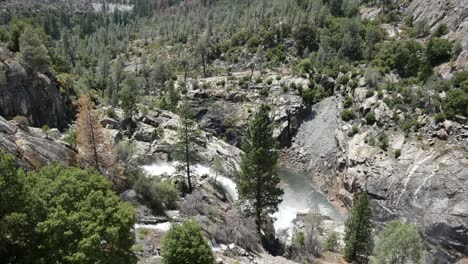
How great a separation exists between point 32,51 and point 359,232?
2062 inches

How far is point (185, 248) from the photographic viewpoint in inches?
1015

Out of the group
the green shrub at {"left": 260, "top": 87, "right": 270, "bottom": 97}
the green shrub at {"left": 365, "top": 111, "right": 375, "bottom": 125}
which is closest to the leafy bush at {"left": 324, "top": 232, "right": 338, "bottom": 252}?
the green shrub at {"left": 365, "top": 111, "right": 375, "bottom": 125}

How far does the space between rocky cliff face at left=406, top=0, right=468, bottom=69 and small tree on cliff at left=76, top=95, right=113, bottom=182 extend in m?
72.7

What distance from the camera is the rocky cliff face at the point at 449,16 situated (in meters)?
83.4

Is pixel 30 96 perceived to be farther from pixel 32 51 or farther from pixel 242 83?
pixel 242 83

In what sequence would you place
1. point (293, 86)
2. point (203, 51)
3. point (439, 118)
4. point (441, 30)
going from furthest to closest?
point (203, 51), point (293, 86), point (441, 30), point (439, 118)

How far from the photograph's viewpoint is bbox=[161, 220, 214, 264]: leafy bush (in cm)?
2583

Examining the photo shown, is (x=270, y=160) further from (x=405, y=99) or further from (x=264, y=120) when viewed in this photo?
(x=405, y=99)

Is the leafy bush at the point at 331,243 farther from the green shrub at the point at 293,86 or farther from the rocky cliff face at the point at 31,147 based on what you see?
the green shrub at the point at 293,86

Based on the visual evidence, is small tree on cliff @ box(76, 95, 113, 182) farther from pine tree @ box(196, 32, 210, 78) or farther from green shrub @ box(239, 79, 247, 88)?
pine tree @ box(196, 32, 210, 78)

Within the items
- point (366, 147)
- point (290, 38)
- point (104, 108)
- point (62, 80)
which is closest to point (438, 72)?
point (366, 147)

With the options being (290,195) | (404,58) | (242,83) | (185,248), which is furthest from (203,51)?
(185,248)

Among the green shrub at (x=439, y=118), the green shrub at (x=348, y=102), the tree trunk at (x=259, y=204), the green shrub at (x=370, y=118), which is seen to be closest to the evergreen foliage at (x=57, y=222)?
the tree trunk at (x=259, y=204)

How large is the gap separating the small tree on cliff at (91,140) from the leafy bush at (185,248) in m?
18.8
